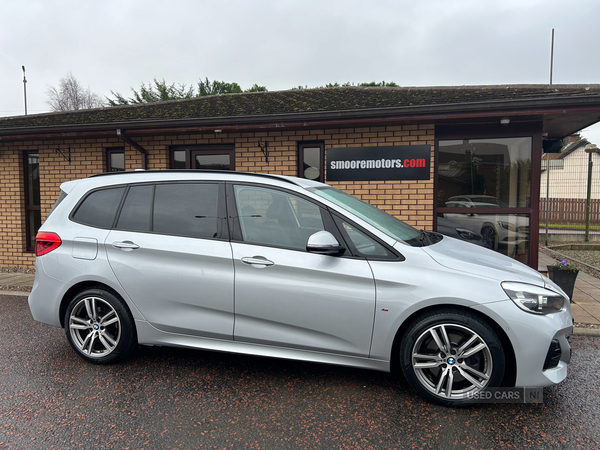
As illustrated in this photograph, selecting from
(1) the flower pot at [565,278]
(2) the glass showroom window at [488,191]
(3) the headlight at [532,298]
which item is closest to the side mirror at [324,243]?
(3) the headlight at [532,298]

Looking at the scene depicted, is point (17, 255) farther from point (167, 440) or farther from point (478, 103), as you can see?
point (478, 103)

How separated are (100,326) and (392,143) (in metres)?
5.08

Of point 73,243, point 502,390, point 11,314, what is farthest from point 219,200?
point 11,314

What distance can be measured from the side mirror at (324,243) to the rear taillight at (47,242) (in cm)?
243

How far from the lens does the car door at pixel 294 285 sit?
2.93 m

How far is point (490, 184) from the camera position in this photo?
661 centimetres

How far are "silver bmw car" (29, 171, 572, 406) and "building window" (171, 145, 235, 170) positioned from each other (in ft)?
12.0

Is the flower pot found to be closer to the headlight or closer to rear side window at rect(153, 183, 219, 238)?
the headlight

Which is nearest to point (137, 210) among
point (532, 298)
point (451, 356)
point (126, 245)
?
point (126, 245)

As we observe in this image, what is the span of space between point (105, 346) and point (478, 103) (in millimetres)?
5534

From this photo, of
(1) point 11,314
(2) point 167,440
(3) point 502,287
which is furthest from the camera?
(1) point 11,314

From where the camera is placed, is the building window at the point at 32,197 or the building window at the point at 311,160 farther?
the building window at the point at 32,197

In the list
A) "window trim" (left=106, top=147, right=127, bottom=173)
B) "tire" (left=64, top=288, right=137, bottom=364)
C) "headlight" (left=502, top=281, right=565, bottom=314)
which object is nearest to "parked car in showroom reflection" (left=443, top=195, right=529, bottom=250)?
"headlight" (left=502, top=281, right=565, bottom=314)

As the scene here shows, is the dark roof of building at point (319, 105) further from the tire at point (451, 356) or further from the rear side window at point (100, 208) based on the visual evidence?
the tire at point (451, 356)
